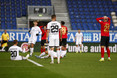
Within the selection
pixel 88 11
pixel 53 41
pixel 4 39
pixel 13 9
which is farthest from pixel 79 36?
pixel 53 41

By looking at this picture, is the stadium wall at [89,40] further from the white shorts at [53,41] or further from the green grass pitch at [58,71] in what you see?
the green grass pitch at [58,71]

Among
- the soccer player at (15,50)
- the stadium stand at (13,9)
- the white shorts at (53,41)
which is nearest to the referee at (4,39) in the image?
the stadium stand at (13,9)

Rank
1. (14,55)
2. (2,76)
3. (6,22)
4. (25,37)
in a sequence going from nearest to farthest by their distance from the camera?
(2,76), (14,55), (25,37), (6,22)

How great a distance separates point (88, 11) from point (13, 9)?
9.24 metres

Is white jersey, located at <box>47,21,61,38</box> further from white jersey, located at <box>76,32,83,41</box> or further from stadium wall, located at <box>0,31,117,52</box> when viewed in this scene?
stadium wall, located at <box>0,31,117,52</box>

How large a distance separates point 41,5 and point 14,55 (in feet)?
75.2

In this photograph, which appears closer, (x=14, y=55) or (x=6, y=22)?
(x=14, y=55)

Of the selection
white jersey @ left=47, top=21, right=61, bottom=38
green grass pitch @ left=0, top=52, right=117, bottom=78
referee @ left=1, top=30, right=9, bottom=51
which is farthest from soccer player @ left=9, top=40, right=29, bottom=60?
referee @ left=1, top=30, right=9, bottom=51

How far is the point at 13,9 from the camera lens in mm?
35531

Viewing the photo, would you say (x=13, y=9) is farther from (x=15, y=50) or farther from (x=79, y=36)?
(x=15, y=50)

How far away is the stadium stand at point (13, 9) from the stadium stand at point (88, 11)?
3403 mm

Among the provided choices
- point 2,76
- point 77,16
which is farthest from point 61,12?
point 2,76

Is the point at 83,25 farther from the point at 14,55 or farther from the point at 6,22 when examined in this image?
the point at 14,55

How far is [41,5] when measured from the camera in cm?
3650
